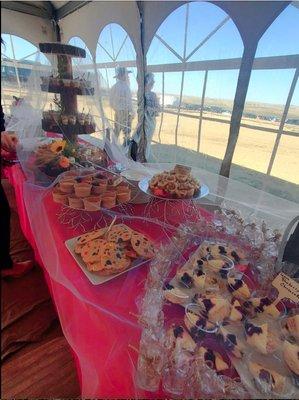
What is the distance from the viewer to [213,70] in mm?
1610

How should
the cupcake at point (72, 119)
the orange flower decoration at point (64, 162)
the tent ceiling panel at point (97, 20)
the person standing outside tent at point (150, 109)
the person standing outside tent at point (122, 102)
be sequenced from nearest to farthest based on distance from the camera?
the orange flower decoration at point (64, 162) < the cupcake at point (72, 119) < the person standing outside tent at point (122, 102) < the tent ceiling panel at point (97, 20) < the person standing outside tent at point (150, 109)

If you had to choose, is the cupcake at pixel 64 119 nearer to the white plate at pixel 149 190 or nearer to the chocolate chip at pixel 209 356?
the white plate at pixel 149 190

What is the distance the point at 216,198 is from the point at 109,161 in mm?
658

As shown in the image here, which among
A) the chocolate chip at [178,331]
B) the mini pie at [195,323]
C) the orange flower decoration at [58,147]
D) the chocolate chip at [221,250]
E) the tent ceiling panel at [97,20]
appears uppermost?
the tent ceiling panel at [97,20]

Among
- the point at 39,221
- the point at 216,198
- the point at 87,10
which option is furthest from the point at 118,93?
the point at 87,10

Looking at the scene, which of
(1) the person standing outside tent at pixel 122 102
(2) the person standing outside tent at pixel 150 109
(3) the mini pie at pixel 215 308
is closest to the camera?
(3) the mini pie at pixel 215 308

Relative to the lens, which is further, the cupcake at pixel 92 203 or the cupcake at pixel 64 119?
the cupcake at pixel 64 119

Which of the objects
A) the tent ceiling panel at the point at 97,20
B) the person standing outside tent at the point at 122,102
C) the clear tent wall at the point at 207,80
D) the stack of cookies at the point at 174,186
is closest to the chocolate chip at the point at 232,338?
the stack of cookies at the point at 174,186

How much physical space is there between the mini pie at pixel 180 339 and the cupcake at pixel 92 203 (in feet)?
1.71

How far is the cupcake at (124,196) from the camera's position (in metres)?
0.92

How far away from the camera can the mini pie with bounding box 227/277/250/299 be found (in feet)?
1.77

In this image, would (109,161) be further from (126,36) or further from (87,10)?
(87,10)

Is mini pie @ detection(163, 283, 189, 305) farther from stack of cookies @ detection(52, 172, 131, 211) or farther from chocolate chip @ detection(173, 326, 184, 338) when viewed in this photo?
stack of cookies @ detection(52, 172, 131, 211)

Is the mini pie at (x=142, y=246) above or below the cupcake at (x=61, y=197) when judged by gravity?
below
